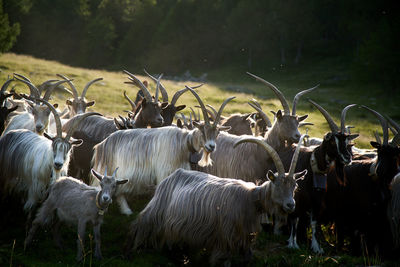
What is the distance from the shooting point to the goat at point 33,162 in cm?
809

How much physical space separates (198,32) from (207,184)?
62862 millimetres

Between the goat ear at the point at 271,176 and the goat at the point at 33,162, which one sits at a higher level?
the goat ear at the point at 271,176

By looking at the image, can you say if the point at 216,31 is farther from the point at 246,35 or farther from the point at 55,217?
the point at 55,217

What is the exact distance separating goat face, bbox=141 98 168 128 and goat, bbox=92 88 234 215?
108 centimetres

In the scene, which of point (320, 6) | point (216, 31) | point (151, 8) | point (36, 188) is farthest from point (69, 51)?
point (36, 188)

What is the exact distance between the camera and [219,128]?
890 centimetres

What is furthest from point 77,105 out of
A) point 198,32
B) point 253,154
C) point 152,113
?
point 198,32

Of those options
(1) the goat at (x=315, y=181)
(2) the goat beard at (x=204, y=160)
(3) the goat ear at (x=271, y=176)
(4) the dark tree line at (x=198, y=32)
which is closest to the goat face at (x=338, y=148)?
(1) the goat at (x=315, y=181)

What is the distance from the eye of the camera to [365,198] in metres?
8.23

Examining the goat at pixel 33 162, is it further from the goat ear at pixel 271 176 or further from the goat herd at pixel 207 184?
the goat ear at pixel 271 176

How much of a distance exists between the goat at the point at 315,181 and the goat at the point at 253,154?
2.84 feet

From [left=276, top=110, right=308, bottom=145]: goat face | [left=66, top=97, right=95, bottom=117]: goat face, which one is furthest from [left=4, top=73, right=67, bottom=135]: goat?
[left=276, top=110, right=308, bottom=145]: goat face

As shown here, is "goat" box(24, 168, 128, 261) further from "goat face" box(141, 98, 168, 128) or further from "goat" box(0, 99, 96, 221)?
"goat face" box(141, 98, 168, 128)

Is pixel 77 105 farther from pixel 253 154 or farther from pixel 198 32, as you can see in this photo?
pixel 198 32
